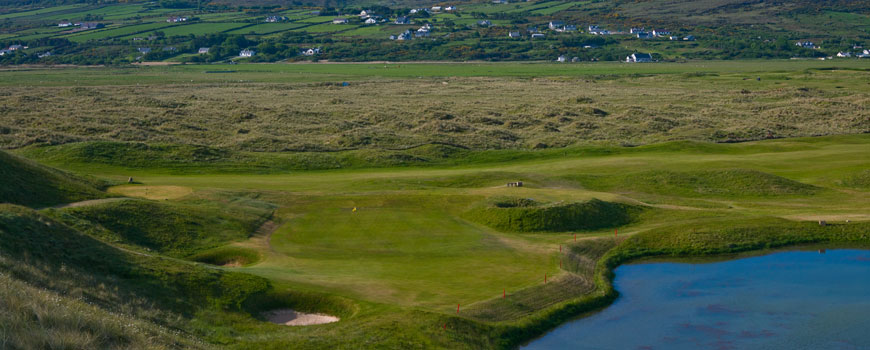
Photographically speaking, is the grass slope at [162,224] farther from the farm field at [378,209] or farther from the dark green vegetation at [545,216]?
the dark green vegetation at [545,216]

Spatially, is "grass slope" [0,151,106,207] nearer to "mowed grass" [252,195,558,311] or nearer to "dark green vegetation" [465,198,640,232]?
"mowed grass" [252,195,558,311]

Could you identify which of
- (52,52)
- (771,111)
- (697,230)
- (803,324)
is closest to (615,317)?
(803,324)

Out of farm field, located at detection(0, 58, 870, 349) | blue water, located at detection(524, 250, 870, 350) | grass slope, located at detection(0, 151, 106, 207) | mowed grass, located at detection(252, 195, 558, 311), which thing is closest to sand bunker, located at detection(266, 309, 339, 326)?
farm field, located at detection(0, 58, 870, 349)

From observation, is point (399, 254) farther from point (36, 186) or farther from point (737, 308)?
point (36, 186)

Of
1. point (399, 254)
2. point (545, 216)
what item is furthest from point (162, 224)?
point (545, 216)

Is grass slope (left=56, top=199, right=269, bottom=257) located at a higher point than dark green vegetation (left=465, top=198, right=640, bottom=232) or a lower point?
higher

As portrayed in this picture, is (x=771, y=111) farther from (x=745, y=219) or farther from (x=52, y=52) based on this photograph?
(x=52, y=52)
